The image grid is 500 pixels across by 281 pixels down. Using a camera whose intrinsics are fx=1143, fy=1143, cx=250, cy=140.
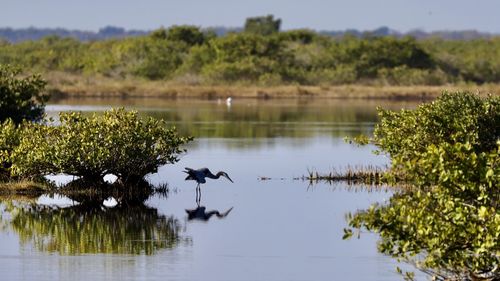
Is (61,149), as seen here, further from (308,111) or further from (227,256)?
(308,111)

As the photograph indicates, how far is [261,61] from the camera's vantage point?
98.2m

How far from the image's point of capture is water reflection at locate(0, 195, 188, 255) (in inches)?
853

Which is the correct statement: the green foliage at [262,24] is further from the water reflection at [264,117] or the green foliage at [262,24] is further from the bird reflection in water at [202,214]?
the bird reflection in water at [202,214]

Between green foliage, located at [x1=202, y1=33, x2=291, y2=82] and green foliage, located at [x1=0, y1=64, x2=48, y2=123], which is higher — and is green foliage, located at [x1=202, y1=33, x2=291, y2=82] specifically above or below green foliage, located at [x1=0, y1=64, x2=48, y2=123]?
above

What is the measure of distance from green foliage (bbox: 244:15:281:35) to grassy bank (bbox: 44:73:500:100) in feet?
247

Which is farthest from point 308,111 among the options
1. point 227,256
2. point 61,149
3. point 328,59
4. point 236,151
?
point 227,256

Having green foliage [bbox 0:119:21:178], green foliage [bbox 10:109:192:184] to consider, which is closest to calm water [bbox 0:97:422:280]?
green foliage [bbox 10:109:192:184]

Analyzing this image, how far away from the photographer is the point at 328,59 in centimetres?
10575

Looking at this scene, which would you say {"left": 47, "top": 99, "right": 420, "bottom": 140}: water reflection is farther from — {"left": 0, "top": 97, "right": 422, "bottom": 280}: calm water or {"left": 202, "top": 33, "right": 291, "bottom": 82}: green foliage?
{"left": 0, "top": 97, "right": 422, "bottom": 280}: calm water

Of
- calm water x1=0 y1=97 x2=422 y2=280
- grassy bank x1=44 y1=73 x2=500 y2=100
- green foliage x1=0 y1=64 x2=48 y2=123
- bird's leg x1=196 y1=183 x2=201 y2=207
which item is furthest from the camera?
grassy bank x1=44 y1=73 x2=500 y2=100

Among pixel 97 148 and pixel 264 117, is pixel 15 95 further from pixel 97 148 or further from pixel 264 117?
pixel 264 117

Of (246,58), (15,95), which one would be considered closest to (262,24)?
(246,58)

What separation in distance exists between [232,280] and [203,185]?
491 inches

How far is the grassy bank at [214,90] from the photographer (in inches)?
3403
